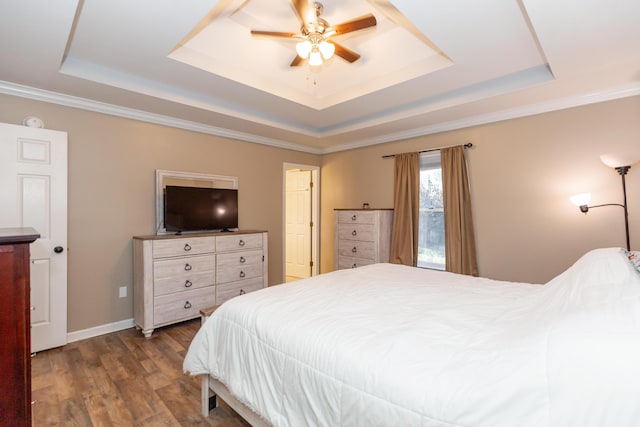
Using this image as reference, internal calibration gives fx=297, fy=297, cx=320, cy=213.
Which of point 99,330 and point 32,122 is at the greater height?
point 32,122

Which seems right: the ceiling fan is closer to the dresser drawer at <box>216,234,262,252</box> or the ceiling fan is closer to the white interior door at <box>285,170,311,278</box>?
the dresser drawer at <box>216,234,262,252</box>

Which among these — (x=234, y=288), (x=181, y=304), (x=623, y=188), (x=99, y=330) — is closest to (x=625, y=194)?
(x=623, y=188)

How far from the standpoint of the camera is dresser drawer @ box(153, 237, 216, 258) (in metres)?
3.13

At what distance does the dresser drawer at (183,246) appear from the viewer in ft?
10.3

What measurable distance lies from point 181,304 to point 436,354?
9.83ft

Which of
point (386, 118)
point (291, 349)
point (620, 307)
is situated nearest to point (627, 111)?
point (386, 118)

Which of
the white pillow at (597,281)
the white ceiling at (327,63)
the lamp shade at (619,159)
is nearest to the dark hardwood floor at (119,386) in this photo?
the white pillow at (597,281)

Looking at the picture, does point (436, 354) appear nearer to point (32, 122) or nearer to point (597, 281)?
point (597, 281)

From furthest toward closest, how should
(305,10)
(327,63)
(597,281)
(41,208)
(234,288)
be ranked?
(234,288) < (327,63) < (41,208) < (305,10) < (597,281)

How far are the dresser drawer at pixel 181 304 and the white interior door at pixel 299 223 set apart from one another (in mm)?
2275

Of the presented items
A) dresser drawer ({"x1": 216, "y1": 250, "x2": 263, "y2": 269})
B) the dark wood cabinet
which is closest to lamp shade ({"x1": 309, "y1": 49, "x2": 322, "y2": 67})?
the dark wood cabinet

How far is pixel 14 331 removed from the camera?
1.05m

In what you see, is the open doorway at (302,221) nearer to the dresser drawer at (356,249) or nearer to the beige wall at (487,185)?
the dresser drawer at (356,249)

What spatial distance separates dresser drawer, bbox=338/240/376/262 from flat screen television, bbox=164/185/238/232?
1592mm
